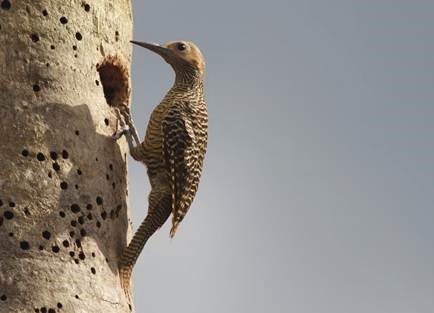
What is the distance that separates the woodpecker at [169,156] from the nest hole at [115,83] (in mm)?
199

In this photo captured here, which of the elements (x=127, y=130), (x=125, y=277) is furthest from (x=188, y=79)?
(x=125, y=277)

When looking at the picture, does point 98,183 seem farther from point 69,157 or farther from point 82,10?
point 82,10

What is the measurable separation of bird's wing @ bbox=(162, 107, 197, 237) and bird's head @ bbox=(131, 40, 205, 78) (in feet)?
2.38

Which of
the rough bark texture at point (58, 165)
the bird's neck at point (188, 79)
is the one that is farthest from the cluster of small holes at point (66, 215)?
the bird's neck at point (188, 79)

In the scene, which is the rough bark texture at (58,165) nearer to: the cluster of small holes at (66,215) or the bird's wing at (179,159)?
the cluster of small holes at (66,215)

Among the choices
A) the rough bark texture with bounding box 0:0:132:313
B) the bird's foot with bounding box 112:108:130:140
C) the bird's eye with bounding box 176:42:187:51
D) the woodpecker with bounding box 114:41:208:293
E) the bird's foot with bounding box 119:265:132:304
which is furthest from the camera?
the bird's eye with bounding box 176:42:187:51

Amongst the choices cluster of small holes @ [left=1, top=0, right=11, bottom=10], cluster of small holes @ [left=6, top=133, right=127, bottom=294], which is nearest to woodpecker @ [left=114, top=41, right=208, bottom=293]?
cluster of small holes @ [left=6, top=133, right=127, bottom=294]

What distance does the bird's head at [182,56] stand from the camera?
1138 centimetres

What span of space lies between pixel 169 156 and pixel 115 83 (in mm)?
885

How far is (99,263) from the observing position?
33.4ft

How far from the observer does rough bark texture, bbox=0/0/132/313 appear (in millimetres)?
9867

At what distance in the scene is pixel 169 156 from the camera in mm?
10688

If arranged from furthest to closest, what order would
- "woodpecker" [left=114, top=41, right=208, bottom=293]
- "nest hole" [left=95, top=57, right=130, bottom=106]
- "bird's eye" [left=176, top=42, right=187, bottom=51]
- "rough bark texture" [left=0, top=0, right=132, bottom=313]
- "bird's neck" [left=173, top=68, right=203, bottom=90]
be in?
1. "bird's eye" [left=176, top=42, right=187, bottom=51]
2. "bird's neck" [left=173, top=68, right=203, bottom=90]
3. "nest hole" [left=95, top=57, right=130, bottom=106]
4. "woodpecker" [left=114, top=41, right=208, bottom=293]
5. "rough bark texture" [left=0, top=0, right=132, bottom=313]

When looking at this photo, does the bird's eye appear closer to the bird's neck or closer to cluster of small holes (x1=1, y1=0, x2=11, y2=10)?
the bird's neck
